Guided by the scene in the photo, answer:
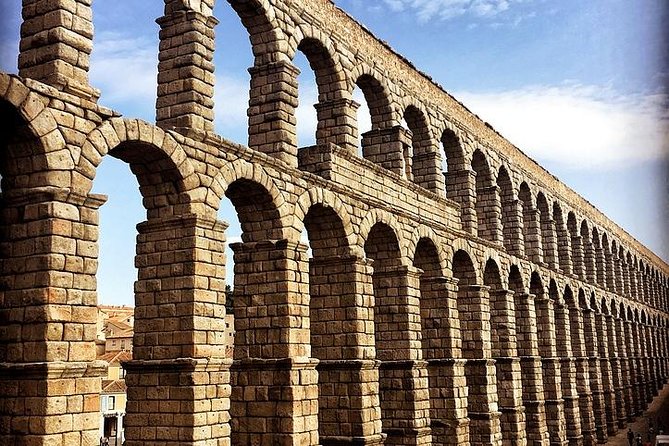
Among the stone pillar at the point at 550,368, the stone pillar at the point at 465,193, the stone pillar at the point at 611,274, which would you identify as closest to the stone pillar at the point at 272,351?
the stone pillar at the point at 465,193

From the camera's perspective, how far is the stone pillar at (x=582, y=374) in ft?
111

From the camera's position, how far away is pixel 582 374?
34.5 metres

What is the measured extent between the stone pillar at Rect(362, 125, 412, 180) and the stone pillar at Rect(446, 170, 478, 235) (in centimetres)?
452

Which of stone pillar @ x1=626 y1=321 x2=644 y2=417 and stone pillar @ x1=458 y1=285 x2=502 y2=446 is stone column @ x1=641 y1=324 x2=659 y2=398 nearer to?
stone pillar @ x1=626 y1=321 x2=644 y2=417

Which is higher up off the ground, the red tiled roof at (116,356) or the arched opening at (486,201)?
the arched opening at (486,201)

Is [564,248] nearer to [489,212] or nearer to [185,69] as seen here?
[489,212]

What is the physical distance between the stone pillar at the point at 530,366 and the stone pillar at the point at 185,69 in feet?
57.1

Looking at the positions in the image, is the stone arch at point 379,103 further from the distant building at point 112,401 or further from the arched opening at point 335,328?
the distant building at point 112,401

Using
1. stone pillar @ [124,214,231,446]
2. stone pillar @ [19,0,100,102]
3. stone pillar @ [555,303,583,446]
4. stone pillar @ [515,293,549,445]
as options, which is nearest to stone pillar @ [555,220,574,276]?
stone pillar @ [555,303,583,446]

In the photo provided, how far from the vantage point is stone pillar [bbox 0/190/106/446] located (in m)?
9.73

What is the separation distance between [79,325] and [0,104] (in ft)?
10.2

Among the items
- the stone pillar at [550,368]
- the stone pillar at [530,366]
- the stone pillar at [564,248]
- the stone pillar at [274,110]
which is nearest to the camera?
the stone pillar at [274,110]

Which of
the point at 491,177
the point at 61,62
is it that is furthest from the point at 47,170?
the point at 491,177

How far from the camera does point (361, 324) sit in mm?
16734
